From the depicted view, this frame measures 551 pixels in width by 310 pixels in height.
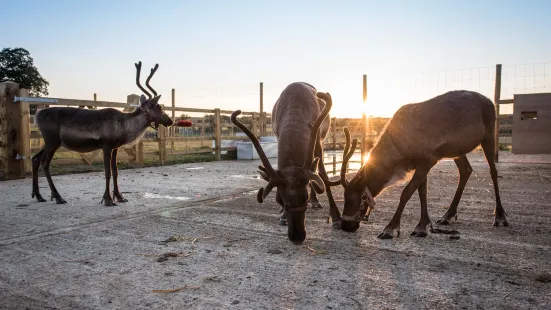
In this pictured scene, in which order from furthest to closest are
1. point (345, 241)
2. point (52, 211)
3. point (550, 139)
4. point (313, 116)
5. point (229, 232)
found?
point (550, 139), point (52, 211), point (313, 116), point (229, 232), point (345, 241)

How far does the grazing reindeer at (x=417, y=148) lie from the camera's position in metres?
4.45

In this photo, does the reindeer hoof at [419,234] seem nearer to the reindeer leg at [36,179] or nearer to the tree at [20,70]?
the reindeer leg at [36,179]

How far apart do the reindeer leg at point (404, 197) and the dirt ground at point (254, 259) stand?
156 millimetres

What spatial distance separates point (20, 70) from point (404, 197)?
1272 inches

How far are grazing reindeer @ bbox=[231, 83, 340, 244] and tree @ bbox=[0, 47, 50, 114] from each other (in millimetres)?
28878

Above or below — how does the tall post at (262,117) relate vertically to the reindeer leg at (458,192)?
above

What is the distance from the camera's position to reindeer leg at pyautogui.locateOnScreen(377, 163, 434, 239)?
168 inches

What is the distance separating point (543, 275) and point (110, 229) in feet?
14.2

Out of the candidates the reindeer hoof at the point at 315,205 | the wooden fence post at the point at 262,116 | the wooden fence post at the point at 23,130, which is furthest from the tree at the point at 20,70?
the reindeer hoof at the point at 315,205

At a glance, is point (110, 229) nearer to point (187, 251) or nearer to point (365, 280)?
point (187, 251)

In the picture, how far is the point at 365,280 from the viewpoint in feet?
9.94

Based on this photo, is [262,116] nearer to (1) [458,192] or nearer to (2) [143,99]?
(2) [143,99]

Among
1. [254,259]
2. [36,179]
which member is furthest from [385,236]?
[36,179]

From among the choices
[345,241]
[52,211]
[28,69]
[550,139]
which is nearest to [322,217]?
[345,241]
